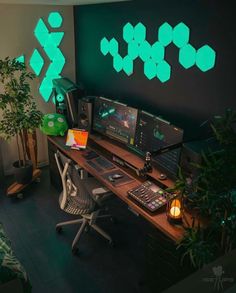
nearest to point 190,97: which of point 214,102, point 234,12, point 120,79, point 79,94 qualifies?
point 214,102

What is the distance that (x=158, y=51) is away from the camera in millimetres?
3025

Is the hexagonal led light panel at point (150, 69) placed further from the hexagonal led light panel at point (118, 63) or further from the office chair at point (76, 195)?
the office chair at point (76, 195)

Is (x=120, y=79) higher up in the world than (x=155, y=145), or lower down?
higher up

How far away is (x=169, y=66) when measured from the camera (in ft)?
9.67

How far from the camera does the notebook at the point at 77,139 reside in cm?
348

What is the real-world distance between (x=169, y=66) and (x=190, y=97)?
38cm

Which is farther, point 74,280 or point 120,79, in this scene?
point 120,79

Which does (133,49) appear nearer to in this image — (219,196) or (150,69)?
(150,69)

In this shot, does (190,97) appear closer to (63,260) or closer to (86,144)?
(86,144)

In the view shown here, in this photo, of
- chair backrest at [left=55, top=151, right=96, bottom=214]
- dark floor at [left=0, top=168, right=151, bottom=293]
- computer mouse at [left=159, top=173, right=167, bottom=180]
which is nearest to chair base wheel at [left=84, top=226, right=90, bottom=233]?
dark floor at [left=0, top=168, right=151, bottom=293]

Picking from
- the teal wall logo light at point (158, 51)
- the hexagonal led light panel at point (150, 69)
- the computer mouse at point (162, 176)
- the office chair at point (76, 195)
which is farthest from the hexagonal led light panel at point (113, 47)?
the computer mouse at point (162, 176)

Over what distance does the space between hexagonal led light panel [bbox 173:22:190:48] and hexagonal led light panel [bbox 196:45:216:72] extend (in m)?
0.19

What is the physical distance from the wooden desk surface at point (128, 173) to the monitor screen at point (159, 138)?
0.12 m

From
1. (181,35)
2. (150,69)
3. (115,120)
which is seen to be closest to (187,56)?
(181,35)
